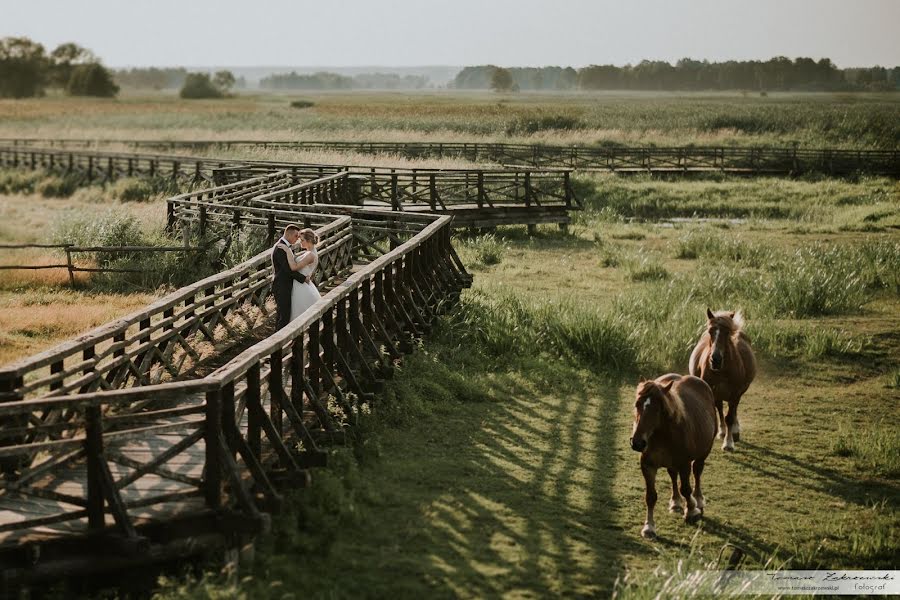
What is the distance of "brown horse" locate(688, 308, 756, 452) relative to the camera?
11477 mm

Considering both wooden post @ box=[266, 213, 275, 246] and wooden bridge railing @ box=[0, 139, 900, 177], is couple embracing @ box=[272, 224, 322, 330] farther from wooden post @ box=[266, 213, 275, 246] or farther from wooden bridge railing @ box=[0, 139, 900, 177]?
wooden bridge railing @ box=[0, 139, 900, 177]

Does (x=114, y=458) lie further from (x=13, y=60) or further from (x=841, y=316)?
(x=13, y=60)

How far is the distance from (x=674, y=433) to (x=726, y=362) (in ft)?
→ 8.76

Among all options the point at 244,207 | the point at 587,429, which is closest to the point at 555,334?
the point at 587,429

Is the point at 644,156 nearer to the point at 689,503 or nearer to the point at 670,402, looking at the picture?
the point at 689,503

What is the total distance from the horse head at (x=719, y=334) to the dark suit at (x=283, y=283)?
185 inches

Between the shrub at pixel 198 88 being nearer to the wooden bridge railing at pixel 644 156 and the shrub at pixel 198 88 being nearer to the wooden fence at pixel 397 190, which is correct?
the wooden bridge railing at pixel 644 156

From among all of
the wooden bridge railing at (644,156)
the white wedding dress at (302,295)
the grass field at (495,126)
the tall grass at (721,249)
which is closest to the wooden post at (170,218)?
the tall grass at (721,249)

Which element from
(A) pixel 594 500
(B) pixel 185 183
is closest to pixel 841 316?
(A) pixel 594 500

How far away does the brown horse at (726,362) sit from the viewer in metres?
11.5

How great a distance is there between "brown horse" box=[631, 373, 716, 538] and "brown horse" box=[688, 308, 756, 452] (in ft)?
3.98

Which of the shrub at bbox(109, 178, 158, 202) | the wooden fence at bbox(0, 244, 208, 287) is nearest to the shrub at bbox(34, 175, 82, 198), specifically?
the shrub at bbox(109, 178, 158, 202)

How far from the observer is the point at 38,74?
14100 centimetres

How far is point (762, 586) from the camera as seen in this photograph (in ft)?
28.4
